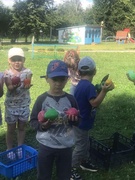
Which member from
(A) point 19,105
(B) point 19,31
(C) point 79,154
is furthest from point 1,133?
(B) point 19,31

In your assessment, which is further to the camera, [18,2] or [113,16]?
[113,16]

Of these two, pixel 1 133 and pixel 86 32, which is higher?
pixel 86 32

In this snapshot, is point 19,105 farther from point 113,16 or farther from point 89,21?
point 89,21

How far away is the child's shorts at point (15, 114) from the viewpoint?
4004 mm

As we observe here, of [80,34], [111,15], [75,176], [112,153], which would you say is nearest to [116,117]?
[112,153]

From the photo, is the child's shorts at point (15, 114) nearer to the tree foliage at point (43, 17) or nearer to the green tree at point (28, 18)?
the tree foliage at point (43, 17)

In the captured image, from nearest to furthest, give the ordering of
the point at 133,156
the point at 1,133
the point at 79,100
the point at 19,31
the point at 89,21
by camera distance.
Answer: the point at 79,100, the point at 133,156, the point at 1,133, the point at 19,31, the point at 89,21

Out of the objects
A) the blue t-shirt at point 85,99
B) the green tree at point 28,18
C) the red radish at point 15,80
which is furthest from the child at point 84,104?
the green tree at point 28,18

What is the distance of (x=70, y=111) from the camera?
274cm

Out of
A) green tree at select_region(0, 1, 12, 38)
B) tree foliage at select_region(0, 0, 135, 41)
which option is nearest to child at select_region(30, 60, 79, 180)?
tree foliage at select_region(0, 0, 135, 41)

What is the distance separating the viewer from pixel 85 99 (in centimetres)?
354

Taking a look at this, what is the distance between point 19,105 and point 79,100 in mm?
938

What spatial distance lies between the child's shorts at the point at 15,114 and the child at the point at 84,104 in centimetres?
81

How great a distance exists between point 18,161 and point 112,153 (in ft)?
4.14
